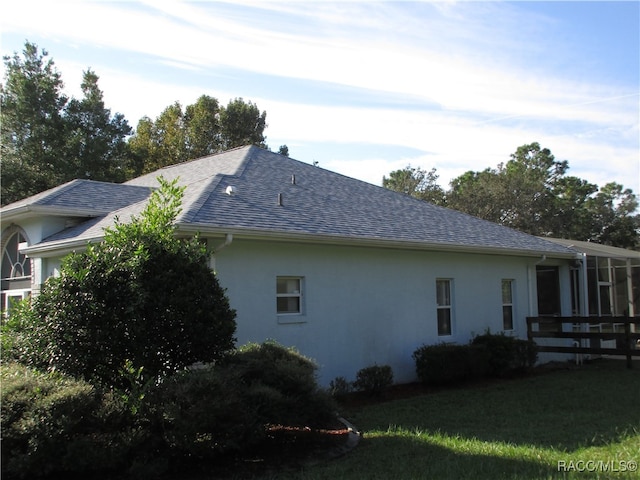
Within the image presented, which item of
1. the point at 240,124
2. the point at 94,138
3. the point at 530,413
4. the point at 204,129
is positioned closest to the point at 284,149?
the point at 240,124

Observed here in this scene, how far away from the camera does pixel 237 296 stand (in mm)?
10781

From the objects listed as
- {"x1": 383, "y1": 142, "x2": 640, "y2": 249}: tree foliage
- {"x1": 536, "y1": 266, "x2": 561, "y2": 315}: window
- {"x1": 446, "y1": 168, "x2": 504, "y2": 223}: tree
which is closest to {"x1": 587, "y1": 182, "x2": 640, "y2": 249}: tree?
{"x1": 383, "y1": 142, "x2": 640, "y2": 249}: tree foliage

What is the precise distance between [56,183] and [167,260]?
26.9 meters

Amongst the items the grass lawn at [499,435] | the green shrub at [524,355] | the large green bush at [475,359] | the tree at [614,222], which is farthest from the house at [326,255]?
the tree at [614,222]

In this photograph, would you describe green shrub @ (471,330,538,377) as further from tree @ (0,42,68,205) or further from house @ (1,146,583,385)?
tree @ (0,42,68,205)

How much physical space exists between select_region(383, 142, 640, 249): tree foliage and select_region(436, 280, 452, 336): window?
26.1m

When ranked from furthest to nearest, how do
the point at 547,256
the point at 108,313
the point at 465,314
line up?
the point at 547,256 → the point at 465,314 → the point at 108,313

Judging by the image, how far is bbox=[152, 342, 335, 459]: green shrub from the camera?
6.61 meters

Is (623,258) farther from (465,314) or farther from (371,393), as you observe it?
(371,393)

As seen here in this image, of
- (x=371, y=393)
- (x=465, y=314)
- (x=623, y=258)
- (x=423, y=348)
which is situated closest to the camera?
(x=371, y=393)

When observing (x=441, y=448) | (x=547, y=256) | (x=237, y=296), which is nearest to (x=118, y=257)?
(x=237, y=296)

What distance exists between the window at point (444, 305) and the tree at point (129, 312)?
8.25 metres

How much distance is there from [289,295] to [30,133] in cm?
2621

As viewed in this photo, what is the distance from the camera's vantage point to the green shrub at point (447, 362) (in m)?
12.9
